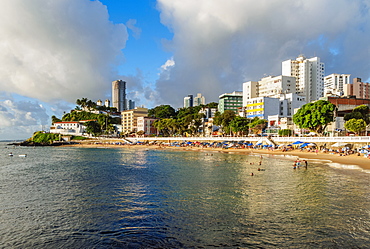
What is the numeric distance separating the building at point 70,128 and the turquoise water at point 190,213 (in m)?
142

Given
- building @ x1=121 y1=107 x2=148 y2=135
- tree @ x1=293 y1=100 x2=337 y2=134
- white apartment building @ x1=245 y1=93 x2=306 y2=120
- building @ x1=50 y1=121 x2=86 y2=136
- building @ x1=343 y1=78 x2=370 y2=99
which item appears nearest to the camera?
tree @ x1=293 y1=100 x2=337 y2=134

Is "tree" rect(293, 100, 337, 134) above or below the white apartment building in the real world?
below

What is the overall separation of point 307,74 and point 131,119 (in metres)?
114

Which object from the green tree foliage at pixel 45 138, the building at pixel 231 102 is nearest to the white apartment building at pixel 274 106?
the building at pixel 231 102

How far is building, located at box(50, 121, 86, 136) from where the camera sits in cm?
16938

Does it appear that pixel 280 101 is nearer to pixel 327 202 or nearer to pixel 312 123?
pixel 312 123

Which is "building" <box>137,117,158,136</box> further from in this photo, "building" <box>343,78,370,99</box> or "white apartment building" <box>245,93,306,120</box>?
"building" <box>343,78,370,99</box>

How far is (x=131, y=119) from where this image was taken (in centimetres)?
18338

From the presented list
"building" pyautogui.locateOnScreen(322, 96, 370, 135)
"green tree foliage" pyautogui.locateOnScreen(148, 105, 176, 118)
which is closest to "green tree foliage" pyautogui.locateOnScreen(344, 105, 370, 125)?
"building" pyautogui.locateOnScreen(322, 96, 370, 135)

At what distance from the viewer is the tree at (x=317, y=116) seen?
69812mm

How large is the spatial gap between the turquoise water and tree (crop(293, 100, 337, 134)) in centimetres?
3837

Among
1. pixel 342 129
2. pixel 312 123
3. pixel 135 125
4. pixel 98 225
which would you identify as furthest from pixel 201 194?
pixel 135 125

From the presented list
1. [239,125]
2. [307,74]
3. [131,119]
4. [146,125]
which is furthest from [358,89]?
[131,119]

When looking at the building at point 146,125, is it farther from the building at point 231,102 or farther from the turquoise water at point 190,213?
the turquoise water at point 190,213
